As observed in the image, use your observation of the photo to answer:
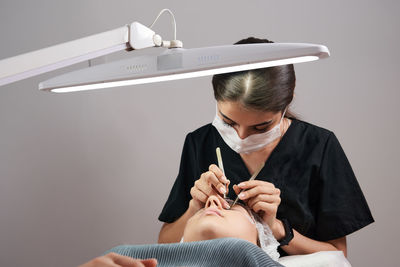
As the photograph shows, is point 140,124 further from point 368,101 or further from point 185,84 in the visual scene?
point 368,101

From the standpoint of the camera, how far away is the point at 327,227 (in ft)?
5.38

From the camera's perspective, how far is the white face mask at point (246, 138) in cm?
165

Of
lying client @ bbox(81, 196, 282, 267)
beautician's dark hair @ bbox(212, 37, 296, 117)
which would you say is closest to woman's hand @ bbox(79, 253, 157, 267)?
lying client @ bbox(81, 196, 282, 267)

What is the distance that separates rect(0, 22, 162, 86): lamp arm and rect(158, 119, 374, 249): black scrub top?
0.98 meters

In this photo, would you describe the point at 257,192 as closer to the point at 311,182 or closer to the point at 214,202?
the point at 214,202

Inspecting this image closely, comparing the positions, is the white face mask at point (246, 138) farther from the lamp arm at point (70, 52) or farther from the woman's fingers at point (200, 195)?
the lamp arm at point (70, 52)

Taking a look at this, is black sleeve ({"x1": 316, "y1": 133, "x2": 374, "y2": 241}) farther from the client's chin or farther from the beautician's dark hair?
the client's chin

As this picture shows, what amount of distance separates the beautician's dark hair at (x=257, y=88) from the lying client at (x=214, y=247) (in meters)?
0.36

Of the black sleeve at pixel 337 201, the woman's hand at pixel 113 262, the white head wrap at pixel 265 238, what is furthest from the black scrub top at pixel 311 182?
the woman's hand at pixel 113 262

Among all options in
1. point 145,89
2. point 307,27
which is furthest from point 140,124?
point 307,27

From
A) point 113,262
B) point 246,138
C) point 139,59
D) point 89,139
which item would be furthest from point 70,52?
point 89,139

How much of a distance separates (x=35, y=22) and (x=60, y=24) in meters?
0.14

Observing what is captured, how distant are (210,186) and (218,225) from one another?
0.68 feet

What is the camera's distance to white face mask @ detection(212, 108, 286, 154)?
1.65 meters
